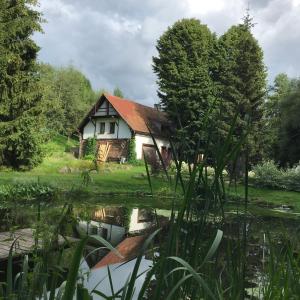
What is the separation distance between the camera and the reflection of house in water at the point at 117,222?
1052 centimetres

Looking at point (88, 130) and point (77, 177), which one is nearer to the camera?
point (77, 177)

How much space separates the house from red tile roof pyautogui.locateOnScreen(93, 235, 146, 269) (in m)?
25.6

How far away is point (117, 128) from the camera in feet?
122

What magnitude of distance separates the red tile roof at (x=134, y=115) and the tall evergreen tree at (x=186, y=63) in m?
2.18

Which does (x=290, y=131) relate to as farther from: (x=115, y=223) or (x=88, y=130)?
(x=115, y=223)

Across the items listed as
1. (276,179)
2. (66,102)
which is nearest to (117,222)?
(276,179)

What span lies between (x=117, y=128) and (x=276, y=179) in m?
15.9

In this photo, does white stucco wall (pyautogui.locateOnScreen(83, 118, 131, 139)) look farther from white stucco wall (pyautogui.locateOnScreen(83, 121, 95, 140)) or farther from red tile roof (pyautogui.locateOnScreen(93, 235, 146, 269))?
red tile roof (pyautogui.locateOnScreen(93, 235, 146, 269))

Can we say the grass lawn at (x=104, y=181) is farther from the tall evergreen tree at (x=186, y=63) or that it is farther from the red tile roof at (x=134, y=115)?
the tall evergreen tree at (x=186, y=63)

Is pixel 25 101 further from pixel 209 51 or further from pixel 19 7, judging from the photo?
pixel 209 51

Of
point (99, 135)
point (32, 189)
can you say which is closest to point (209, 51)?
point (99, 135)

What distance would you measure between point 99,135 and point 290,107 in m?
16.3

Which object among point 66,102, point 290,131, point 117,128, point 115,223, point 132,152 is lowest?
point 115,223

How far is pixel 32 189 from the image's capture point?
1617 cm
